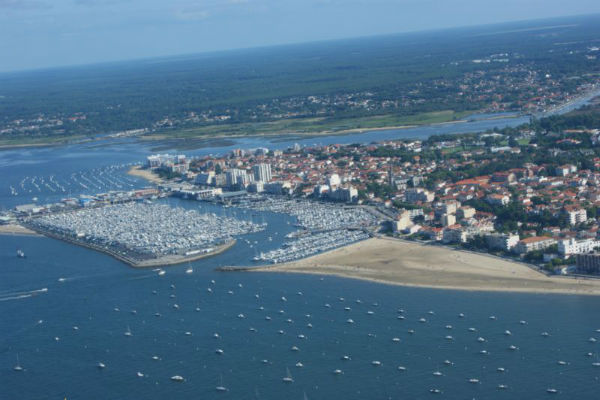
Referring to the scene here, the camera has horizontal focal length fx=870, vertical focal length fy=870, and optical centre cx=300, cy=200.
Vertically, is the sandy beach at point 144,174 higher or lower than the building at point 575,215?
lower

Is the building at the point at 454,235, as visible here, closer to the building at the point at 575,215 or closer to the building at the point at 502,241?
the building at the point at 502,241

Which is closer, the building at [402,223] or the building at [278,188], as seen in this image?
the building at [402,223]

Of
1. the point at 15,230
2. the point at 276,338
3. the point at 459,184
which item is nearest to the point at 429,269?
the point at 276,338

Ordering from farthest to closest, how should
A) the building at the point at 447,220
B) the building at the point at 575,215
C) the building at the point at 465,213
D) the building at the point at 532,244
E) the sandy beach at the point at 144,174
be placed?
1. the sandy beach at the point at 144,174
2. the building at the point at 465,213
3. the building at the point at 447,220
4. the building at the point at 575,215
5. the building at the point at 532,244

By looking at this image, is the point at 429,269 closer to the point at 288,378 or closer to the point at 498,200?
the point at 498,200

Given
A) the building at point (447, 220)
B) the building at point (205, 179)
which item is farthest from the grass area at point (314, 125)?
the building at point (447, 220)

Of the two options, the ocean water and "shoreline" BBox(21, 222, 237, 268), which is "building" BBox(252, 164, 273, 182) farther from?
the ocean water

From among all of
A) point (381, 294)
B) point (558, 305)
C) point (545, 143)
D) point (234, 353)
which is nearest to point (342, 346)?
point (234, 353)
